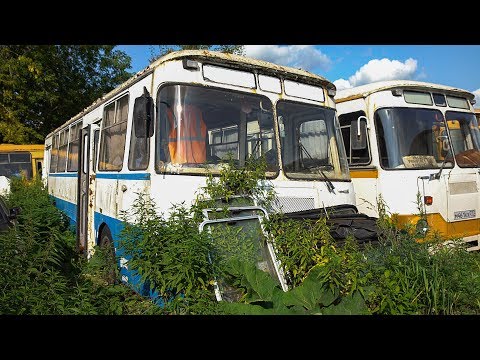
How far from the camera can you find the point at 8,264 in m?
3.64

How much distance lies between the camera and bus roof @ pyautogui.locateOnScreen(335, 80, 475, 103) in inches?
282

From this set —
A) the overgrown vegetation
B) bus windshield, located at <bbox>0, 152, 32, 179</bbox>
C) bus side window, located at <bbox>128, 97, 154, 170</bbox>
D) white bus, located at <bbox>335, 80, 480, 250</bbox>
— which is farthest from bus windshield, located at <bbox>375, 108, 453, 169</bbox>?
bus windshield, located at <bbox>0, 152, 32, 179</bbox>

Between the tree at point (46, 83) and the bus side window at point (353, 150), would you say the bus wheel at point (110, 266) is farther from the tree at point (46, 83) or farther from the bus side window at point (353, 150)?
the tree at point (46, 83)

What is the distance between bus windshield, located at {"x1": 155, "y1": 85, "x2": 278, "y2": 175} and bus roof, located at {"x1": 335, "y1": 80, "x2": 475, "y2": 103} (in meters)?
3.09

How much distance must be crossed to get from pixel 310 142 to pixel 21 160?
53.0 feet

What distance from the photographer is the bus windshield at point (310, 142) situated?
511 centimetres

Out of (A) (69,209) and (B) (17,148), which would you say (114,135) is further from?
(B) (17,148)

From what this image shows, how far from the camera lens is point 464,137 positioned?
7.81 m

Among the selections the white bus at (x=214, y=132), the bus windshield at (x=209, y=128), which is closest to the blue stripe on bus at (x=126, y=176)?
the white bus at (x=214, y=132)

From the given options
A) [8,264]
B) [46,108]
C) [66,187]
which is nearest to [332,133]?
[8,264]

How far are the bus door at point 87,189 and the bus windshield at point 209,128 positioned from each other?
3.07 metres

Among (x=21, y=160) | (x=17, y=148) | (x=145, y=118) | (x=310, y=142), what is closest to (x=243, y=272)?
(x=145, y=118)
